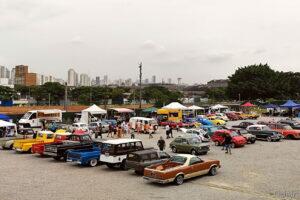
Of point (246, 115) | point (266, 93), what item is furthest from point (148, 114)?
point (266, 93)

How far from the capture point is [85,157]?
73.4ft

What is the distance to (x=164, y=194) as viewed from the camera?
1623 centimetres

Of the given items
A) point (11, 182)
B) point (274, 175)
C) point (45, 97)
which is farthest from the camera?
point (45, 97)

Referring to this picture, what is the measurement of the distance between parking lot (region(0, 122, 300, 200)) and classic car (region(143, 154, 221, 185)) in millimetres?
344

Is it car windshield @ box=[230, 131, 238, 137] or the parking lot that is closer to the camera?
the parking lot

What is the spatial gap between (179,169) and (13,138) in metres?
23.3

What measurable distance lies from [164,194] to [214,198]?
2086 mm

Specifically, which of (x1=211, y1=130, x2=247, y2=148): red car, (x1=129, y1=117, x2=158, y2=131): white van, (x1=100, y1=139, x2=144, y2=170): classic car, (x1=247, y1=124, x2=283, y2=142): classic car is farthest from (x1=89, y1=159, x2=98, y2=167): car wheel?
(x1=129, y1=117, x2=158, y2=131): white van

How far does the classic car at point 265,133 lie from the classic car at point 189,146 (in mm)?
9651

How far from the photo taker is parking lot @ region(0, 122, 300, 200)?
1614cm

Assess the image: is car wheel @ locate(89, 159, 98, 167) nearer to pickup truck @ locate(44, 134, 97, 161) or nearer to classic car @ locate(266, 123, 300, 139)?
pickup truck @ locate(44, 134, 97, 161)

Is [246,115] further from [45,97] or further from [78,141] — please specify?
[45,97]

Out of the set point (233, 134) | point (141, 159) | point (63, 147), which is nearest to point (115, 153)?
point (141, 159)

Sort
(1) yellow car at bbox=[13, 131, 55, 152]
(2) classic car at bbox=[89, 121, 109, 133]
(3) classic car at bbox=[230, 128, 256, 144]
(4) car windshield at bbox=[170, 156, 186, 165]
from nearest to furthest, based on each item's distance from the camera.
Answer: (4) car windshield at bbox=[170, 156, 186, 165] → (1) yellow car at bbox=[13, 131, 55, 152] → (3) classic car at bbox=[230, 128, 256, 144] → (2) classic car at bbox=[89, 121, 109, 133]
